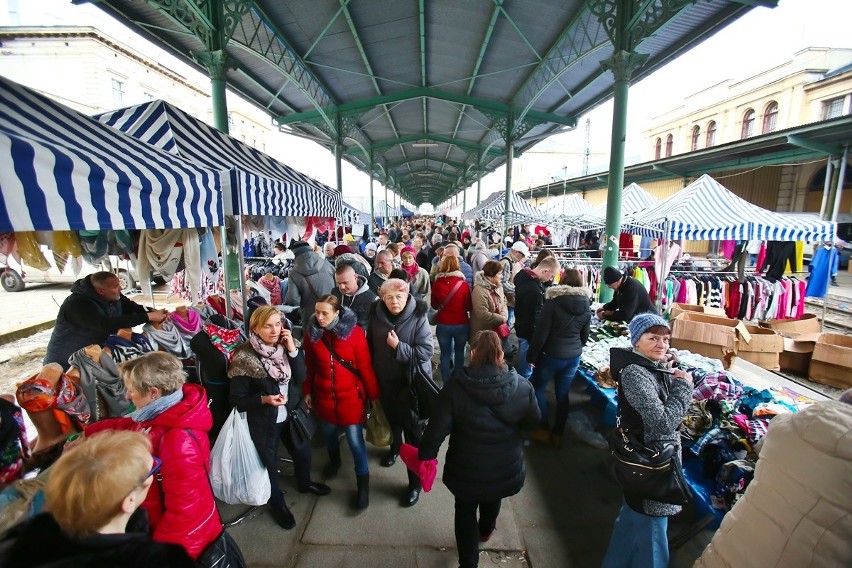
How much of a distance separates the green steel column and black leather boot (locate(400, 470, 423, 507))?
5.86m

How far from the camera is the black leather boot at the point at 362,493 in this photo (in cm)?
307

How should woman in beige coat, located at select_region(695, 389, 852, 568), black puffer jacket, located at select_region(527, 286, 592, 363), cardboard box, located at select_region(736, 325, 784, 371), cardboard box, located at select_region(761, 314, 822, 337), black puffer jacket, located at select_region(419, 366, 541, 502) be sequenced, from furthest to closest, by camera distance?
cardboard box, located at select_region(761, 314, 822, 337) < cardboard box, located at select_region(736, 325, 784, 371) < black puffer jacket, located at select_region(527, 286, 592, 363) < black puffer jacket, located at select_region(419, 366, 541, 502) < woman in beige coat, located at select_region(695, 389, 852, 568)

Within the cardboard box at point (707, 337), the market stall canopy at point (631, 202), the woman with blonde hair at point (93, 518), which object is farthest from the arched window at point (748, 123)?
Answer: the woman with blonde hair at point (93, 518)

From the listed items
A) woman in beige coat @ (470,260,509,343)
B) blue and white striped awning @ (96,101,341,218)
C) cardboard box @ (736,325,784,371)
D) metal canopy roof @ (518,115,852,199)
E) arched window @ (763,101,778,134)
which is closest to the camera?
blue and white striped awning @ (96,101,341,218)

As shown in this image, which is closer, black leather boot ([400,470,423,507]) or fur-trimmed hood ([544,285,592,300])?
black leather boot ([400,470,423,507])

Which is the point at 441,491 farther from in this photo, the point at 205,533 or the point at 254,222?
the point at 254,222

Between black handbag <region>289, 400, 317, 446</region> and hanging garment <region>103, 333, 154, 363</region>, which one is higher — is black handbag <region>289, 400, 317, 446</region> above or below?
below

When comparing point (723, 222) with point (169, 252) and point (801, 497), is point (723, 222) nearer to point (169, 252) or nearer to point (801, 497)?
point (801, 497)

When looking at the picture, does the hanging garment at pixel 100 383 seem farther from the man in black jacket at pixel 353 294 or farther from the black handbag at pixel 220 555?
the man in black jacket at pixel 353 294

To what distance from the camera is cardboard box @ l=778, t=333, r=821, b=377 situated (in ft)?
19.4

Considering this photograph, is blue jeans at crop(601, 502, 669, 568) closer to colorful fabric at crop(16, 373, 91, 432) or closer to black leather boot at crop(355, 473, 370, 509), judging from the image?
black leather boot at crop(355, 473, 370, 509)

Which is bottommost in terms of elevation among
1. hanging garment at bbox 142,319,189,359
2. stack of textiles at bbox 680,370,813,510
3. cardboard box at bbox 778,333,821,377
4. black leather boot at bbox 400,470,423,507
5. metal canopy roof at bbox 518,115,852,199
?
black leather boot at bbox 400,470,423,507

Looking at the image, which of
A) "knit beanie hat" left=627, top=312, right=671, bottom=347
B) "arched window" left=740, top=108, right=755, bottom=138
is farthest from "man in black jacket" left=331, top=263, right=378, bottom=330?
"arched window" left=740, top=108, right=755, bottom=138

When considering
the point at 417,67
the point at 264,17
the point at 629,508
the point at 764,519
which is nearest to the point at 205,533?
the point at 629,508
